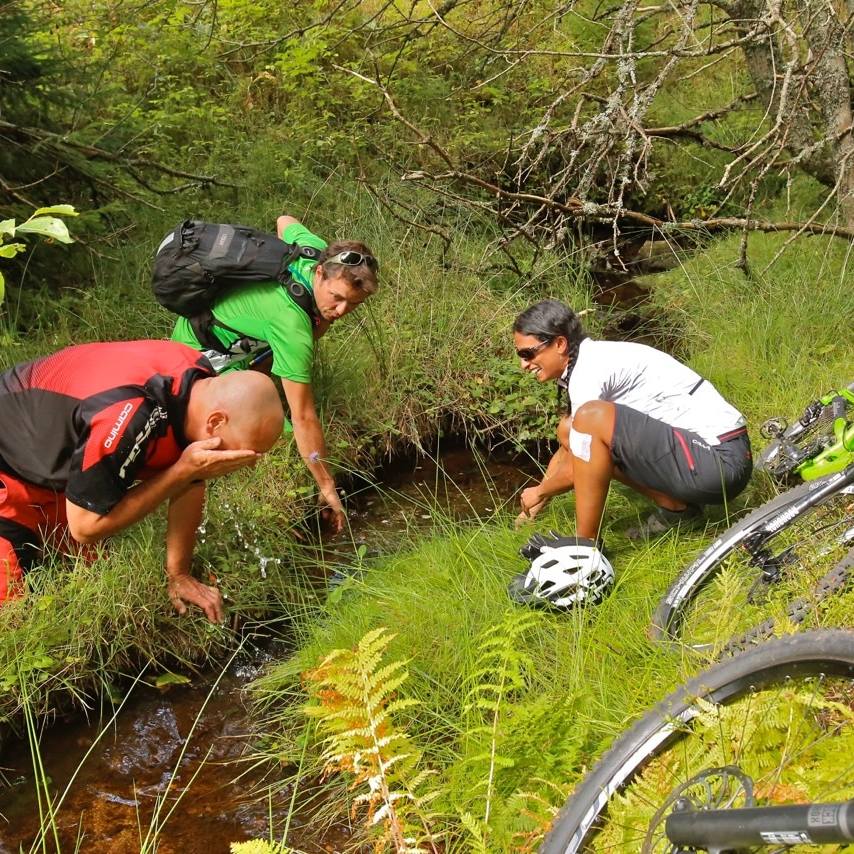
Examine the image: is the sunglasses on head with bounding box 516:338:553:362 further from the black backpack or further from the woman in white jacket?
the black backpack

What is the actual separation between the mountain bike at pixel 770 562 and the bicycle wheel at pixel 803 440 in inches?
7.1

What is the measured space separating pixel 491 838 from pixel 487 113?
7.90 meters

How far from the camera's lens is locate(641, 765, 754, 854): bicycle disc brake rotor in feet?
6.00

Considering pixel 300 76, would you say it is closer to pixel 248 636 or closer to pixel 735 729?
pixel 248 636

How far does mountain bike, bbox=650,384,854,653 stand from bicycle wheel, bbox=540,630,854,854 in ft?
2.22

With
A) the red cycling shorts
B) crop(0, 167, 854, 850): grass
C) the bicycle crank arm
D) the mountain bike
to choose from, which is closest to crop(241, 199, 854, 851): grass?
crop(0, 167, 854, 850): grass

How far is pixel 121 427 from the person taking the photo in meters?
2.87

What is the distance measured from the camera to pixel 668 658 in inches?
114

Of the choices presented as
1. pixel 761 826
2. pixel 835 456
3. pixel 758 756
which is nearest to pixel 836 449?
pixel 835 456

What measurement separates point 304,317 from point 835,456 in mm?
2436

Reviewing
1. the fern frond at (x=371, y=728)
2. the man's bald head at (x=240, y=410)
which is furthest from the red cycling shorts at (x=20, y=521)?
the fern frond at (x=371, y=728)

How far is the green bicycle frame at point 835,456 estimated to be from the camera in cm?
329

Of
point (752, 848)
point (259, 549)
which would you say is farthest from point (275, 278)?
point (752, 848)

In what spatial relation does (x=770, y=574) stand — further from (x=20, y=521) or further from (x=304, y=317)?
(x=20, y=521)
